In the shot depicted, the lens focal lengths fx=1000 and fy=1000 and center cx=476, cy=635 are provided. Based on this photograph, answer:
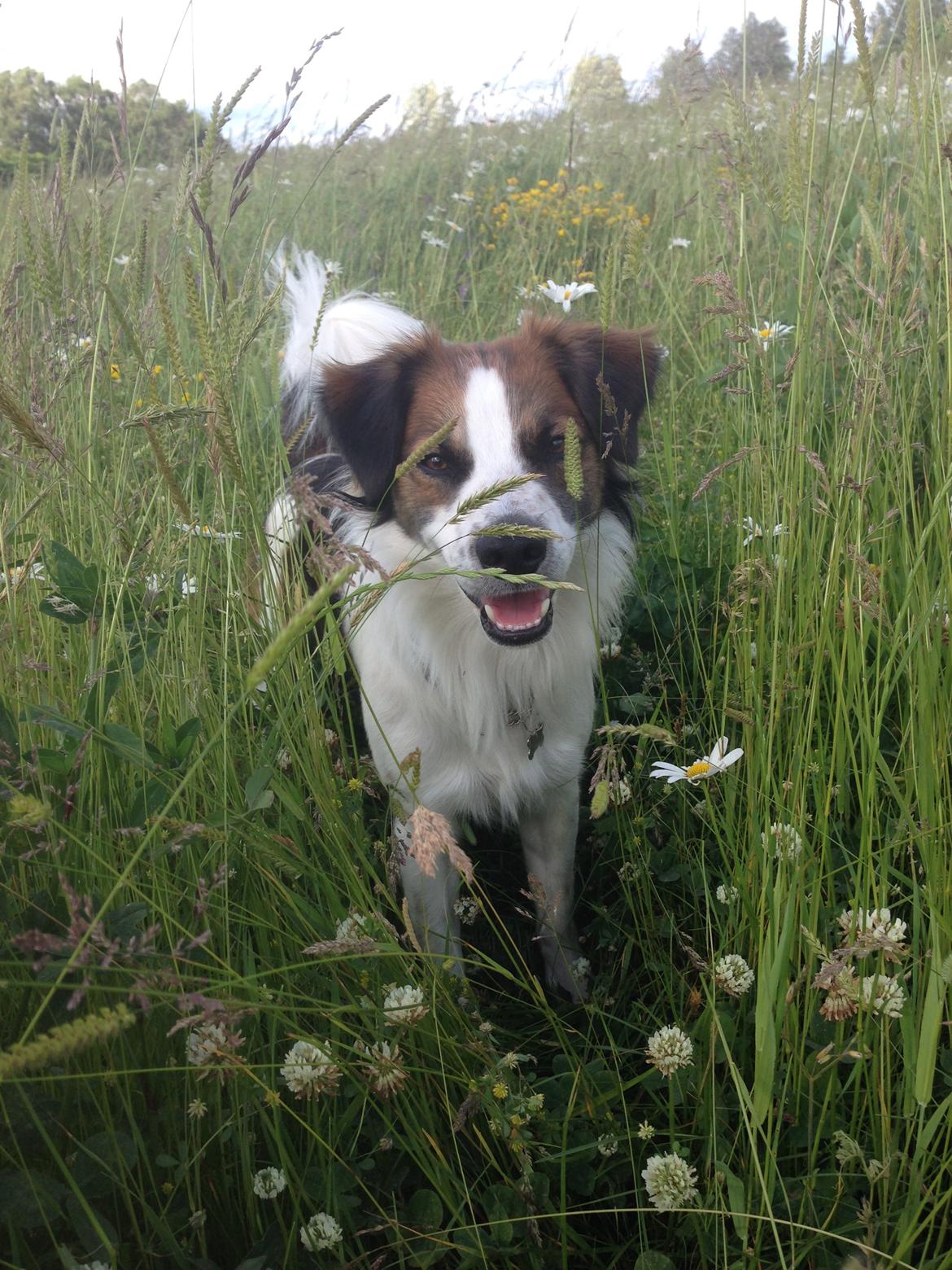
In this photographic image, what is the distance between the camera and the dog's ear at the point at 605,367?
7.15 feet

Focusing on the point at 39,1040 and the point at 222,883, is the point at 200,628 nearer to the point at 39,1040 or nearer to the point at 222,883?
the point at 222,883

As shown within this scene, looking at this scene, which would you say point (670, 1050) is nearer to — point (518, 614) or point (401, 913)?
point (401, 913)

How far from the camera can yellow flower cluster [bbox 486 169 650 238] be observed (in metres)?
4.46

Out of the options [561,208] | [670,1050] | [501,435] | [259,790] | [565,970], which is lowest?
[565,970]

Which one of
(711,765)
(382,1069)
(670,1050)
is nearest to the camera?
(382,1069)

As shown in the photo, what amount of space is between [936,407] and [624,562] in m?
0.79

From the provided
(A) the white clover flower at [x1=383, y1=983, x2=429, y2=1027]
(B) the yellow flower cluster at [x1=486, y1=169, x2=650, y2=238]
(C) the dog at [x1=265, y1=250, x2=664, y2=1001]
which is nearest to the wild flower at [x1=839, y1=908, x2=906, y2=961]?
(A) the white clover flower at [x1=383, y1=983, x2=429, y2=1027]

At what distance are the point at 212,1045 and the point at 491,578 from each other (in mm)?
1012

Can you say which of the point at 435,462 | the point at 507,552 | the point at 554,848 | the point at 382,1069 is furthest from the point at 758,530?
the point at 382,1069

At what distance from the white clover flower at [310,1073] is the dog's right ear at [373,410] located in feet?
4.15

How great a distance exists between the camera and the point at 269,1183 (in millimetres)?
1135

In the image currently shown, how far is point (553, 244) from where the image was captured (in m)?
4.39

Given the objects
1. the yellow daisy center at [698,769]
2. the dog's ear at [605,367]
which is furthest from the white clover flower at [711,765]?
the dog's ear at [605,367]

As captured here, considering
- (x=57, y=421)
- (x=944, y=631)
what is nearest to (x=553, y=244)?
(x=57, y=421)
